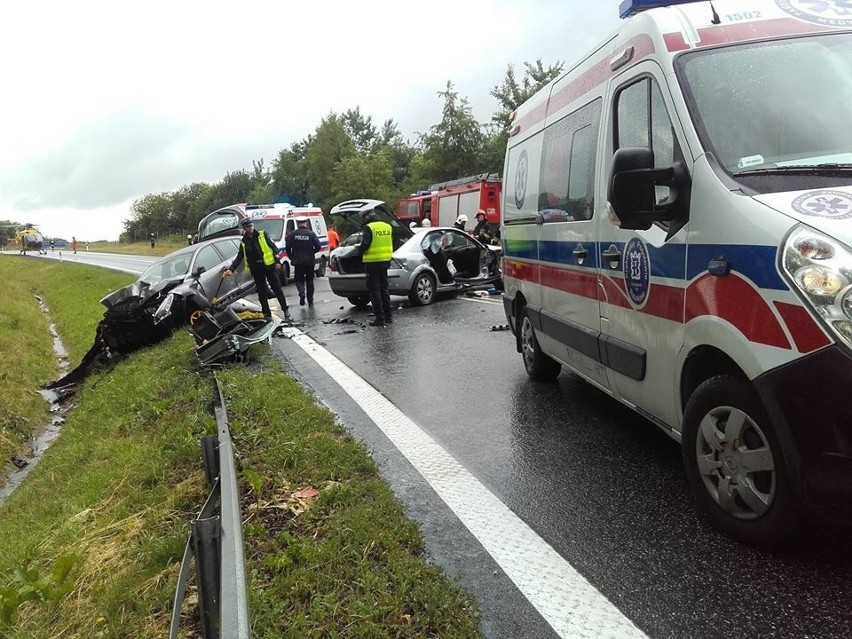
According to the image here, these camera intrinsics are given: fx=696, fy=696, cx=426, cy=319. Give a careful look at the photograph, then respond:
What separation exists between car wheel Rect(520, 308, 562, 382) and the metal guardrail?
124 inches

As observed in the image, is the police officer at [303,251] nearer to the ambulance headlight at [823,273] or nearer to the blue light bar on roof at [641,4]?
the blue light bar on roof at [641,4]

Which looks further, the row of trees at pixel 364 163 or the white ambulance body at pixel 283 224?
the row of trees at pixel 364 163

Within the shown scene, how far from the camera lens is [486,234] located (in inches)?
600

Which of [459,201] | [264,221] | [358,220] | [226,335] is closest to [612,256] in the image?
[226,335]

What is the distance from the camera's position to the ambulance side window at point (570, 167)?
4285 millimetres

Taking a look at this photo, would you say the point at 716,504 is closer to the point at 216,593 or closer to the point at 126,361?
the point at 216,593

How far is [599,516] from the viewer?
3.38m

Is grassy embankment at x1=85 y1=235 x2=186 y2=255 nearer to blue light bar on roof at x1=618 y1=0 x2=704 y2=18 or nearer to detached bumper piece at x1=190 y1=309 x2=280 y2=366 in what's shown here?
detached bumper piece at x1=190 y1=309 x2=280 y2=366

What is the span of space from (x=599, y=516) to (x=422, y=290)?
9.36 meters

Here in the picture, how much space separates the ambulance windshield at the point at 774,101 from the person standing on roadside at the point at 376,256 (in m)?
7.31

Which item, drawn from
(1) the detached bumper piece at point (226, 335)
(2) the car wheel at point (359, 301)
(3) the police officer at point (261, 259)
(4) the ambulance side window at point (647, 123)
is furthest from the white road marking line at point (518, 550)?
(2) the car wheel at point (359, 301)

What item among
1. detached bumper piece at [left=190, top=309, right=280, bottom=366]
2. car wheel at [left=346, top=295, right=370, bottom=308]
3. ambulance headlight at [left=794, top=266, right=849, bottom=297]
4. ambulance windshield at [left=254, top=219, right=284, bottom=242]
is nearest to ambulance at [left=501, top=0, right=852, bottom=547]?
ambulance headlight at [left=794, top=266, right=849, bottom=297]

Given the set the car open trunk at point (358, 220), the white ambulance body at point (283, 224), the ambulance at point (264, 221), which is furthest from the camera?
the ambulance at point (264, 221)

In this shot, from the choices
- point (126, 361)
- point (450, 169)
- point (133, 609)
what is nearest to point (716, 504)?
point (133, 609)
